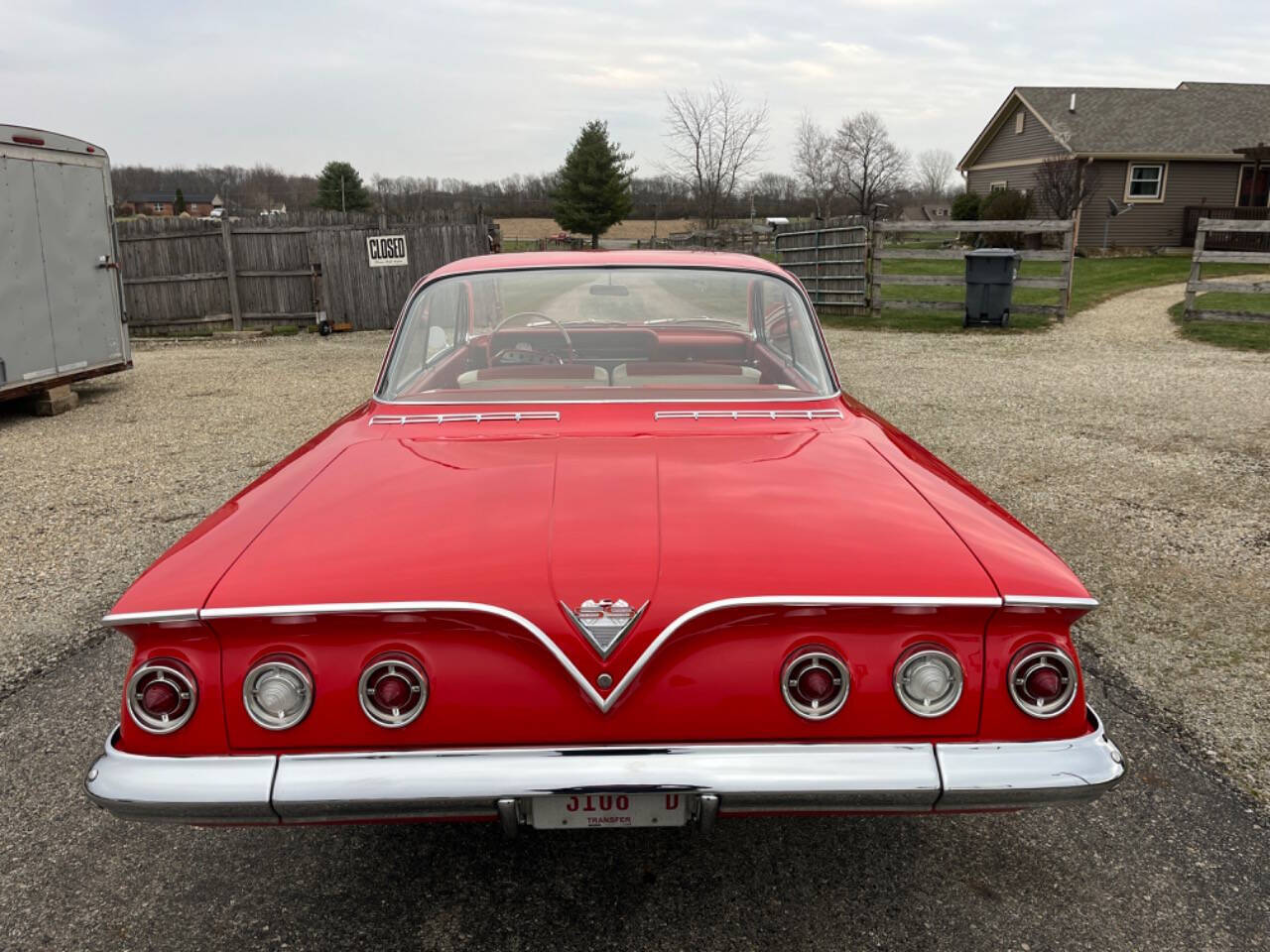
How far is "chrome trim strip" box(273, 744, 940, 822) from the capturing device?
73.1 inches

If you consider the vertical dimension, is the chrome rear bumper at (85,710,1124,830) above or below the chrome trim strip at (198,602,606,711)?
below

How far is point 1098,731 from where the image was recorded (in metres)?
2.04

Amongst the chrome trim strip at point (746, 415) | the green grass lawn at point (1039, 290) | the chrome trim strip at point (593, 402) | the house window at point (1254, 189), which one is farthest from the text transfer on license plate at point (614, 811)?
the house window at point (1254, 189)

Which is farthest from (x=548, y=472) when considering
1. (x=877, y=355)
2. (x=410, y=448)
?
(x=877, y=355)

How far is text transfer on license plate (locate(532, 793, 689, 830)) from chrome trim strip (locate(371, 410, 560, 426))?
1320 millimetres

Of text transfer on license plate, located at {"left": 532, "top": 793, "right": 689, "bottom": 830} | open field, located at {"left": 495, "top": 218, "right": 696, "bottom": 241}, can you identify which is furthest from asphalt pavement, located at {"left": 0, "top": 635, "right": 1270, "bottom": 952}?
open field, located at {"left": 495, "top": 218, "right": 696, "bottom": 241}

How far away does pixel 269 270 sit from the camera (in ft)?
56.4

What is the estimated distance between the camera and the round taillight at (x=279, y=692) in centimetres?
191

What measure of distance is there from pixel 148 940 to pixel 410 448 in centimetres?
138

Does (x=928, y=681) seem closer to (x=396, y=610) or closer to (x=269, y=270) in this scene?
(x=396, y=610)

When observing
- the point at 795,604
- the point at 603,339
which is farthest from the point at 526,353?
the point at 795,604

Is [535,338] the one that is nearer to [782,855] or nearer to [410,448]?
[410,448]

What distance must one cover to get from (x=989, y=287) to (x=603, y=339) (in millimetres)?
12553

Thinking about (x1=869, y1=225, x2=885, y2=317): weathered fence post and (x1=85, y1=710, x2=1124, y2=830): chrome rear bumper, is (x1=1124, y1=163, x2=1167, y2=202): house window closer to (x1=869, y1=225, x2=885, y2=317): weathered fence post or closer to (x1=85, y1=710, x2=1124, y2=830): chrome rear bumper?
(x1=869, y1=225, x2=885, y2=317): weathered fence post
